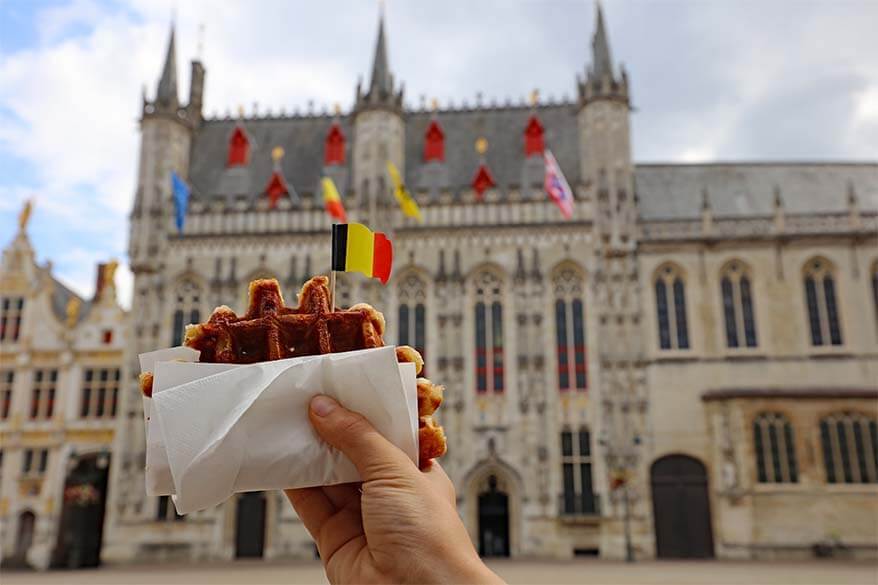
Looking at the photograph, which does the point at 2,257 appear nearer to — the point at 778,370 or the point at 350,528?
the point at 778,370

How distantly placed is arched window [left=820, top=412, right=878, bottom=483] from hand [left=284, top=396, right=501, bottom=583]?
28.3 meters

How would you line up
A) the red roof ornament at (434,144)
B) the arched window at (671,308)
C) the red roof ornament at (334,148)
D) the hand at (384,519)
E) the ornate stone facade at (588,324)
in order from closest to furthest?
1. the hand at (384,519)
2. the ornate stone facade at (588,324)
3. the arched window at (671,308)
4. the red roof ornament at (434,144)
5. the red roof ornament at (334,148)

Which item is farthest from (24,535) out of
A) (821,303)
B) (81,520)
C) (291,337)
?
(821,303)

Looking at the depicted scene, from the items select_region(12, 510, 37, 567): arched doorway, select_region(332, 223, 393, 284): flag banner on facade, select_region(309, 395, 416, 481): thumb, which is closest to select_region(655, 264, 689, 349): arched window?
select_region(12, 510, 37, 567): arched doorway

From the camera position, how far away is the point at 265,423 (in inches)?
116

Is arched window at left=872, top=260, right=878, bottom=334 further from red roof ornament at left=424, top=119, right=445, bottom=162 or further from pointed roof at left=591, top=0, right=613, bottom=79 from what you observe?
red roof ornament at left=424, top=119, right=445, bottom=162

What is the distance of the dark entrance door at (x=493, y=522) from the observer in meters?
28.0

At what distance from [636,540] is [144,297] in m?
21.6

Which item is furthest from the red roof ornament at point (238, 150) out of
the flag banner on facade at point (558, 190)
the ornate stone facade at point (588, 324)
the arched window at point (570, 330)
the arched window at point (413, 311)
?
the arched window at point (570, 330)

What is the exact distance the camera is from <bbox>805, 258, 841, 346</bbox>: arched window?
29125 millimetres

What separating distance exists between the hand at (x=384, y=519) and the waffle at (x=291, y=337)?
490 mm

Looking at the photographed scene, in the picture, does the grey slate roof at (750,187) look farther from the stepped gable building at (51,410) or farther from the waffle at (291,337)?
the waffle at (291,337)

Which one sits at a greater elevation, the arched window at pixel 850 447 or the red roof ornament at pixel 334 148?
the red roof ornament at pixel 334 148

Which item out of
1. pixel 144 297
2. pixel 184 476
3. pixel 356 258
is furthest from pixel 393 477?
pixel 144 297
